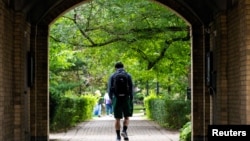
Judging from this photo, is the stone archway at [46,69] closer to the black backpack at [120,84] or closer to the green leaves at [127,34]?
the black backpack at [120,84]

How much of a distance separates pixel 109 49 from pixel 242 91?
1057cm

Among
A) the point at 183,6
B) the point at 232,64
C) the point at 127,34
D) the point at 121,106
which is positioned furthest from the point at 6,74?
the point at 127,34

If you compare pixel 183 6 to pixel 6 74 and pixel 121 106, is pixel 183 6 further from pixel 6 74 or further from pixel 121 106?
pixel 6 74

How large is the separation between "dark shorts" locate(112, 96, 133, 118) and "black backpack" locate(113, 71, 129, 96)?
0.42ft

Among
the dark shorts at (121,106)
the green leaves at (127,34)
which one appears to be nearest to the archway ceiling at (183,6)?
the dark shorts at (121,106)

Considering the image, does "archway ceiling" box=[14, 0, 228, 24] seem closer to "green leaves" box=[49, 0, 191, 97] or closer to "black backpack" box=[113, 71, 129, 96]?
"black backpack" box=[113, 71, 129, 96]

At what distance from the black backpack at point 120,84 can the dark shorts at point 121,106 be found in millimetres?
127

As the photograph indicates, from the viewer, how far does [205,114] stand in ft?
39.7

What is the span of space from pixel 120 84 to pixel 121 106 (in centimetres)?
48

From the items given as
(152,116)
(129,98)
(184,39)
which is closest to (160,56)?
(184,39)

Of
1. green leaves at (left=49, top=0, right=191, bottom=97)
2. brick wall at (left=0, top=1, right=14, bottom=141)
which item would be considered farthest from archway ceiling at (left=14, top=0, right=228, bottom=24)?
green leaves at (left=49, top=0, right=191, bottom=97)

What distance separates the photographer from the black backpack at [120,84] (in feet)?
35.8

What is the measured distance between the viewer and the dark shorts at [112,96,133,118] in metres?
11.0

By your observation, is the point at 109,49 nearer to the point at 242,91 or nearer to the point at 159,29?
the point at 159,29
